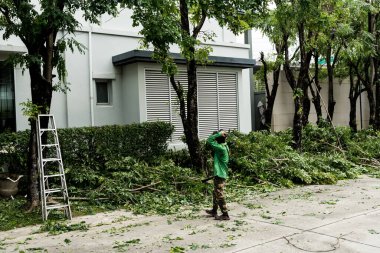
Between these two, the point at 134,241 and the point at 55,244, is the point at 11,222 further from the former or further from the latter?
the point at 134,241

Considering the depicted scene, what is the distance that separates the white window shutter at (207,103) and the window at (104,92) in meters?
3.35

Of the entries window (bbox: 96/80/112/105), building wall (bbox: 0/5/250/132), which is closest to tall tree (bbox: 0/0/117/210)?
building wall (bbox: 0/5/250/132)

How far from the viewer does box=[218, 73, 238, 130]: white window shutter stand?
17.0m

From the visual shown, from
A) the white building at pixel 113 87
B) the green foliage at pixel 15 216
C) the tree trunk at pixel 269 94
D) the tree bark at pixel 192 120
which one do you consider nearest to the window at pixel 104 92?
the white building at pixel 113 87

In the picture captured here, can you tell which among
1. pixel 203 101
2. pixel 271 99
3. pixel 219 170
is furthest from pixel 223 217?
pixel 271 99

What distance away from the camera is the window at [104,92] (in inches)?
597

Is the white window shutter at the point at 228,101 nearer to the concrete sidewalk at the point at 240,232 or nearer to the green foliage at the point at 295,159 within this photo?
the green foliage at the point at 295,159

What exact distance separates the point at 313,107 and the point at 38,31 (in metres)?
17.7

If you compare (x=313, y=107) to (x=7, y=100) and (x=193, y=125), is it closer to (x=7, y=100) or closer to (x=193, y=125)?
(x=193, y=125)

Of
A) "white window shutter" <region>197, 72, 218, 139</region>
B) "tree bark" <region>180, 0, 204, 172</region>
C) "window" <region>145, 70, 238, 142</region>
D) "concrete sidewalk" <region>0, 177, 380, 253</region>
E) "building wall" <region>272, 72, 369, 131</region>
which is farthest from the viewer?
"building wall" <region>272, 72, 369, 131</region>

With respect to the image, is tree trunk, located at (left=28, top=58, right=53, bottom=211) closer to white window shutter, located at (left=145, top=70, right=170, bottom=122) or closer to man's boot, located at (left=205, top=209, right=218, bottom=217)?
man's boot, located at (left=205, top=209, right=218, bottom=217)

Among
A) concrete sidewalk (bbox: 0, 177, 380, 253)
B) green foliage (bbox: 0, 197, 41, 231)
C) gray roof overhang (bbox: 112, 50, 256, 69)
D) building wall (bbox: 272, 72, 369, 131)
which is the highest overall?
gray roof overhang (bbox: 112, 50, 256, 69)

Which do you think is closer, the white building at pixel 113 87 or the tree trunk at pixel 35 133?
the tree trunk at pixel 35 133

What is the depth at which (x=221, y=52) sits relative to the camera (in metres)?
17.7
